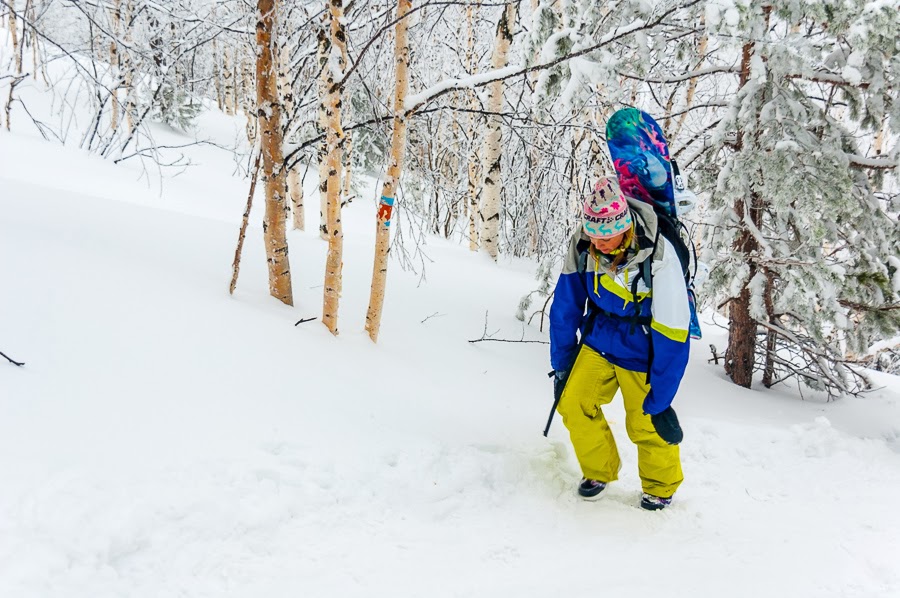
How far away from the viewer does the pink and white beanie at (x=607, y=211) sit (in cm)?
286

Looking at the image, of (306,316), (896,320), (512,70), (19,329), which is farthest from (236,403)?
(896,320)

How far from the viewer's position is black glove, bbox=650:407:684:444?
10.1ft

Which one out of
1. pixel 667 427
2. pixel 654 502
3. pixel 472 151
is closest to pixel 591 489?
pixel 654 502

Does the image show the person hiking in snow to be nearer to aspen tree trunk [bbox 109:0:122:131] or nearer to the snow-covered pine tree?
the snow-covered pine tree

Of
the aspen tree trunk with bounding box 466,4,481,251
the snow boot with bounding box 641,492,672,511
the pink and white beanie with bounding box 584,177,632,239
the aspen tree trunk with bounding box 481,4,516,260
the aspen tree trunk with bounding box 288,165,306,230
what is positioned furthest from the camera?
the aspen tree trunk with bounding box 466,4,481,251

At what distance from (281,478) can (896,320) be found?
5.10 metres

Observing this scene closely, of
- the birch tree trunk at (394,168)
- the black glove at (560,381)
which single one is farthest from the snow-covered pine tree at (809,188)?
the black glove at (560,381)

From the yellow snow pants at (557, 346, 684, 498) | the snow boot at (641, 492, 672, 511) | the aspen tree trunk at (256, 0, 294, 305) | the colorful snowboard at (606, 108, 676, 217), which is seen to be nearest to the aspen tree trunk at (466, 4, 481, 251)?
the aspen tree trunk at (256, 0, 294, 305)

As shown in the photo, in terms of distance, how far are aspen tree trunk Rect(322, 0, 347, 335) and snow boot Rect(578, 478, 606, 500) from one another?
2.11 m

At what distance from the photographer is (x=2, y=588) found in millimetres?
1816

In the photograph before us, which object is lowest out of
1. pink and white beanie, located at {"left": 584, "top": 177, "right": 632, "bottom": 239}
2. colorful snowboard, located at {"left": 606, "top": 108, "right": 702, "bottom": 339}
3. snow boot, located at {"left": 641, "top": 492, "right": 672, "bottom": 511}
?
snow boot, located at {"left": 641, "top": 492, "right": 672, "bottom": 511}

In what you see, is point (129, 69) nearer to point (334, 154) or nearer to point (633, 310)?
point (334, 154)

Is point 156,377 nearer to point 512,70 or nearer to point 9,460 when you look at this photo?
point 9,460

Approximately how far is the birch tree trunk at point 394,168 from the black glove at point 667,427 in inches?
84.7
